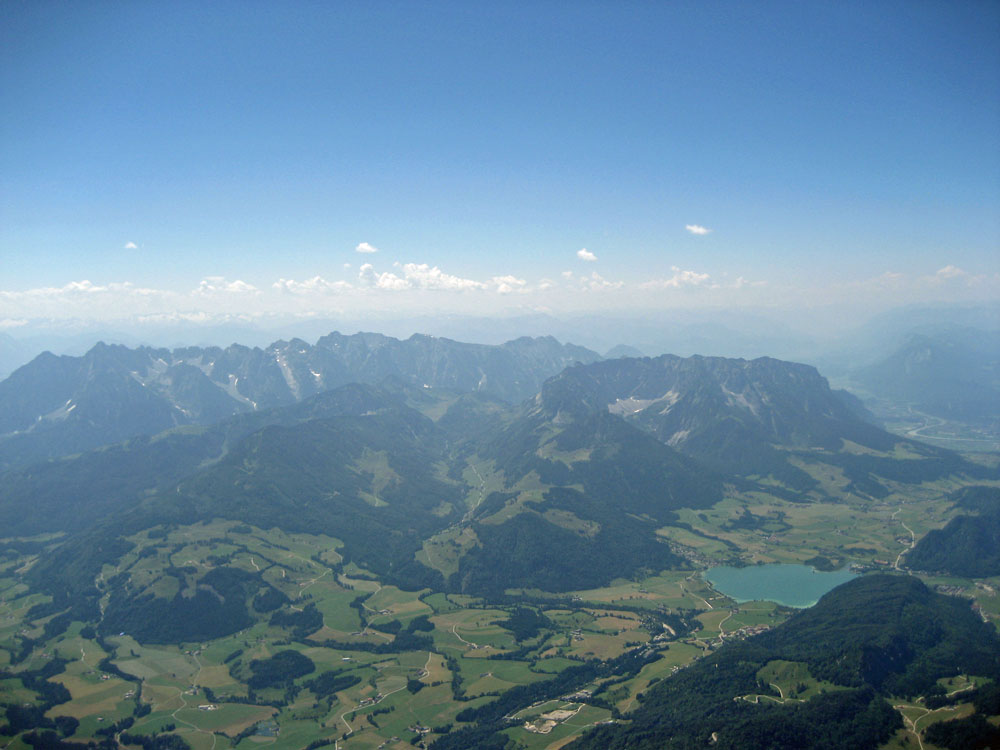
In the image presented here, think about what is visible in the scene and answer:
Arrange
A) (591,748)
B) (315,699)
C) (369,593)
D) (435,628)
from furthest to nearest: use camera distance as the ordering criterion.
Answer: (369,593) < (435,628) < (315,699) < (591,748)

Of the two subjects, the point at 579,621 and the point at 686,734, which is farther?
the point at 579,621

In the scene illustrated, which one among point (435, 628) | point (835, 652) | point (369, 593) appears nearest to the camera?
point (835, 652)

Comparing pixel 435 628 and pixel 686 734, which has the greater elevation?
pixel 686 734

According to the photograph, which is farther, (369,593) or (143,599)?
(369,593)

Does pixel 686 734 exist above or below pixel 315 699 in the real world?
above

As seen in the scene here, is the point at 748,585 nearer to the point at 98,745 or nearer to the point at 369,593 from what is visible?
the point at 369,593

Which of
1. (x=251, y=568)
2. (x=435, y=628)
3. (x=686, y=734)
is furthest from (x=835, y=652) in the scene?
(x=251, y=568)

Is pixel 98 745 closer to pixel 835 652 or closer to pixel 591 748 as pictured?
pixel 591 748

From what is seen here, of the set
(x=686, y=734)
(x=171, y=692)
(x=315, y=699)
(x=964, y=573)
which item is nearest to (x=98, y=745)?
(x=171, y=692)

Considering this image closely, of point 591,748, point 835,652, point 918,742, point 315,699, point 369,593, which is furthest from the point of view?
point 369,593
